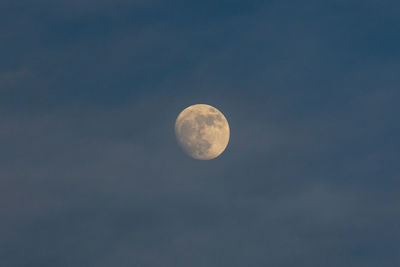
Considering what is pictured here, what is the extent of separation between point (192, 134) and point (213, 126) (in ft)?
17.3

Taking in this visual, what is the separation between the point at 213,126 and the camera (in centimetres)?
9000

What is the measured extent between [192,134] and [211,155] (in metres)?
7.32

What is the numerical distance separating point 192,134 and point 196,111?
5.97m

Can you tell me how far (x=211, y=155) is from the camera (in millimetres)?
92125

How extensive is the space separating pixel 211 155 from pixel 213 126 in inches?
283

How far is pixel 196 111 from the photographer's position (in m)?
91.5

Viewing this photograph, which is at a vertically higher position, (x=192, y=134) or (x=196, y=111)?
(x=196, y=111)

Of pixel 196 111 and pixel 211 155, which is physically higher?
pixel 196 111

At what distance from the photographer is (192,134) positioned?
89.2 metres

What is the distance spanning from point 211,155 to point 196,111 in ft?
36.2
